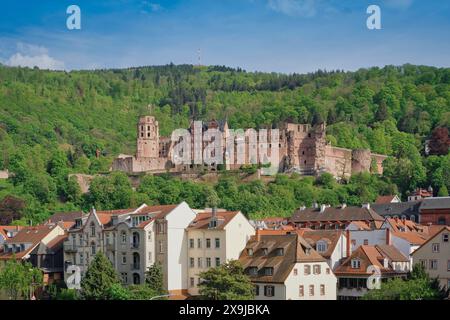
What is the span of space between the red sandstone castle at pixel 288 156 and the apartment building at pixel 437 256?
5156cm

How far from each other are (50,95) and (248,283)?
114 m

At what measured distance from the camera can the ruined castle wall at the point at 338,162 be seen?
89750mm

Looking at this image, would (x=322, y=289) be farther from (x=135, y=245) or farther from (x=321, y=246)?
(x=135, y=245)

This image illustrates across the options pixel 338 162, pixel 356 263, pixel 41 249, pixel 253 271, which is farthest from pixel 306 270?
pixel 338 162

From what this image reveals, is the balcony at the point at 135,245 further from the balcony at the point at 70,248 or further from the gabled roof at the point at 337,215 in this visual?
the gabled roof at the point at 337,215

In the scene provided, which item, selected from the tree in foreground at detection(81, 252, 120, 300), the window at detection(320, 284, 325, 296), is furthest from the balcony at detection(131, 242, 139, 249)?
the window at detection(320, 284, 325, 296)

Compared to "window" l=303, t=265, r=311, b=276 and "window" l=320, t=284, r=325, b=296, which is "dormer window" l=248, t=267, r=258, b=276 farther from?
"window" l=320, t=284, r=325, b=296

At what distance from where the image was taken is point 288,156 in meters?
88.7

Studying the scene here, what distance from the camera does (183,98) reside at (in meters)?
149

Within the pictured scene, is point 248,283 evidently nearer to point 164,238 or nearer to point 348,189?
point 164,238

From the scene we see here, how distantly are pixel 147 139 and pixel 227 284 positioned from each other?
6894 cm

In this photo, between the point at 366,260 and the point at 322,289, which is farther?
the point at 366,260

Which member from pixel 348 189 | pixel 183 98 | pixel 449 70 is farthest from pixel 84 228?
pixel 183 98

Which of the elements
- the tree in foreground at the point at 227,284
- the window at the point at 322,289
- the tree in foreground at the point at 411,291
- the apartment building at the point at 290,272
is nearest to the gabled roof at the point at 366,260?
the apartment building at the point at 290,272
